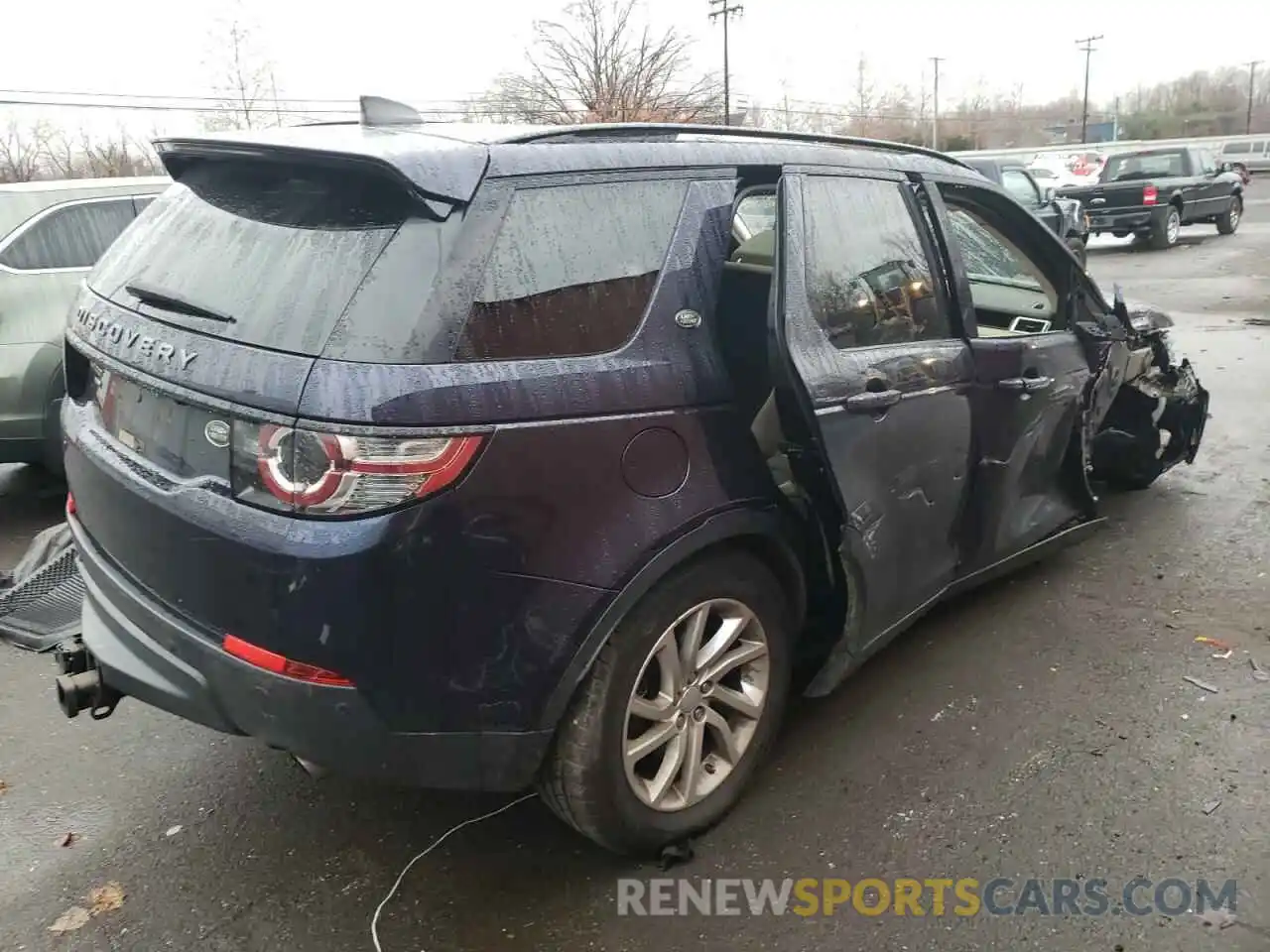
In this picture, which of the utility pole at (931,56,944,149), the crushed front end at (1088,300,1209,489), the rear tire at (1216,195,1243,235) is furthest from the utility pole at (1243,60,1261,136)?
the crushed front end at (1088,300,1209,489)

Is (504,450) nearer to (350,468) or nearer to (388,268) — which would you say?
(350,468)

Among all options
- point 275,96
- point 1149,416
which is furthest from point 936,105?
point 1149,416

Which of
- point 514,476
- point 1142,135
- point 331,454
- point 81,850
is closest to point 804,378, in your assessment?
point 514,476

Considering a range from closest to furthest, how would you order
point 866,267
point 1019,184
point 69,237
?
point 866,267 < point 69,237 < point 1019,184

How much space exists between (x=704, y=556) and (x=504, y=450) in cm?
70

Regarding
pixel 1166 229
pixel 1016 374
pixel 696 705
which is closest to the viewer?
pixel 696 705

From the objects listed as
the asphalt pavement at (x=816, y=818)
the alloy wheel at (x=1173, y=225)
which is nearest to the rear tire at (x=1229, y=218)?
the alloy wheel at (x=1173, y=225)

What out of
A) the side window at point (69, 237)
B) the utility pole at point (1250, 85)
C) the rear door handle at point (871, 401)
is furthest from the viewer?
the utility pole at point (1250, 85)

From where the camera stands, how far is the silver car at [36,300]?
16.8 ft

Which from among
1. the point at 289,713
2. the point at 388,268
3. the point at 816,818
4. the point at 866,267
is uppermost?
the point at 388,268

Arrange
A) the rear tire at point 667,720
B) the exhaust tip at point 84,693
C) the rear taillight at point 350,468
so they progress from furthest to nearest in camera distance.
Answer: the exhaust tip at point 84,693 < the rear tire at point 667,720 < the rear taillight at point 350,468

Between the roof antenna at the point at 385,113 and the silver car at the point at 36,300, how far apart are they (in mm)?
2830

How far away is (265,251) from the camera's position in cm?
230

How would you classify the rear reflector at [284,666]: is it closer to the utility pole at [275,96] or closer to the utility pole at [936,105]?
the utility pole at [275,96]
